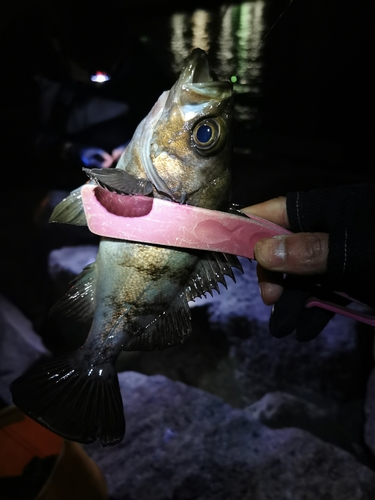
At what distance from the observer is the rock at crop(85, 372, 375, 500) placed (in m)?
1.85

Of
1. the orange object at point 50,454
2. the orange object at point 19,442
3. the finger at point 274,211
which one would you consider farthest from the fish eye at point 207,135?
the orange object at point 19,442

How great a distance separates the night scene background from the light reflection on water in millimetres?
47

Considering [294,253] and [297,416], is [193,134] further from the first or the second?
[297,416]

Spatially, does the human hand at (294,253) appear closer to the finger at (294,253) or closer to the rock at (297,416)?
the finger at (294,253)

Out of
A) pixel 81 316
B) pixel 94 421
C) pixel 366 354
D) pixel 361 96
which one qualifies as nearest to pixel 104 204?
pixel 81 316

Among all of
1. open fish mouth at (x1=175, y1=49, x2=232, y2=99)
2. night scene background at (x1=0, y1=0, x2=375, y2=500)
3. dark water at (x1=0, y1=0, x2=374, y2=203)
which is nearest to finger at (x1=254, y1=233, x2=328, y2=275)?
open fish mouth at (x1=175, y1=49, x2=232, y2=99)

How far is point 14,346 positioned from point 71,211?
159 cm

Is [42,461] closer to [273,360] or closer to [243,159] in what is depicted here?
[273,360]

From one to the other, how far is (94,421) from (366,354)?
7.27 feet

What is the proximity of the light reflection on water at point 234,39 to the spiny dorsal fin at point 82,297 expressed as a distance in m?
2.17

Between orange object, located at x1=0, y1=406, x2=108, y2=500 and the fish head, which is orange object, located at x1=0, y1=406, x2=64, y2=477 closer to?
orange object, located at x1=0, y1=406, x2=108, y2=500

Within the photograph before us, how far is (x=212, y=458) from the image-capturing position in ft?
6.54

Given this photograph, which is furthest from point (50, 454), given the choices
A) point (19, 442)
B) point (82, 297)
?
point (82, 297)

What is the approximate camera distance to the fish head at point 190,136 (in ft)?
3.24
